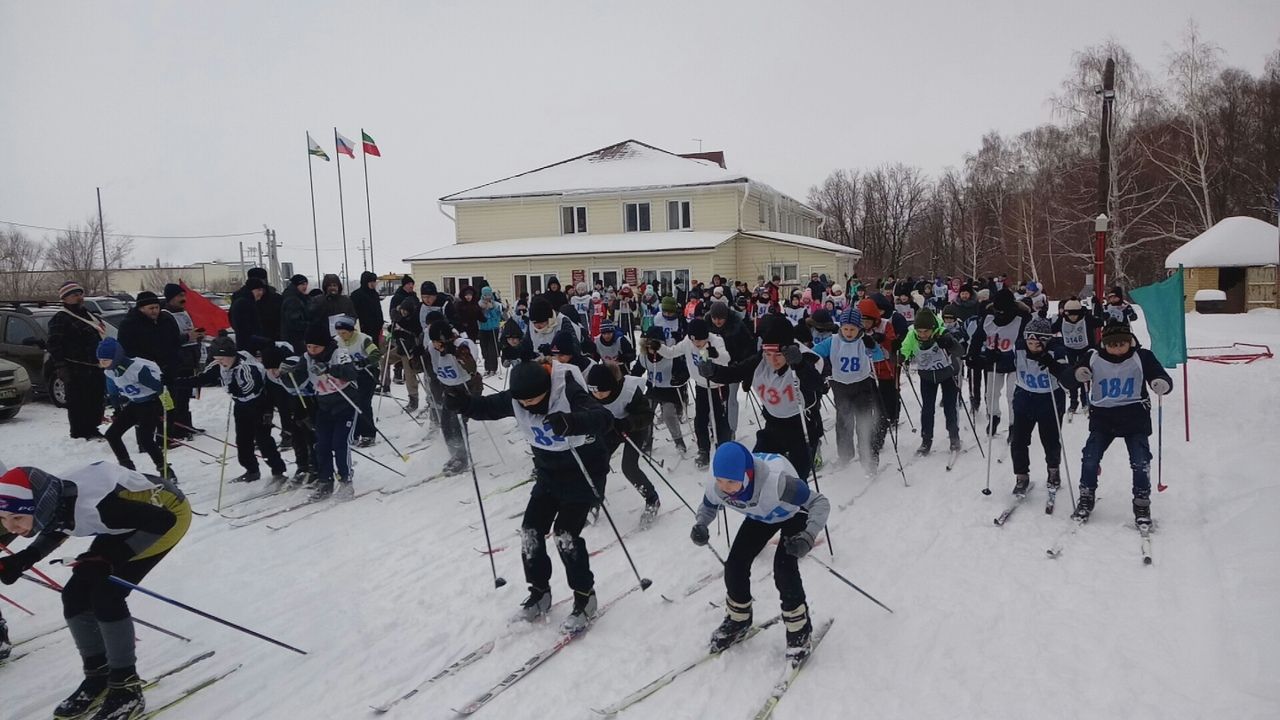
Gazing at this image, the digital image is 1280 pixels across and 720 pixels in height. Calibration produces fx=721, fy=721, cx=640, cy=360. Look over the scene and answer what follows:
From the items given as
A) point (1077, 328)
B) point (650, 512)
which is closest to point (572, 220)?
point (1077, 328)

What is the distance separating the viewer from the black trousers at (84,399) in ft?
32.3

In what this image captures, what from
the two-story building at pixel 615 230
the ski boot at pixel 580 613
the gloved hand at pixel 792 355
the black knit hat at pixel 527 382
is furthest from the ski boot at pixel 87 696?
the two-story building at pixel 615 230

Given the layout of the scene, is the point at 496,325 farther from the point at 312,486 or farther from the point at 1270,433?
the point at 1270,433

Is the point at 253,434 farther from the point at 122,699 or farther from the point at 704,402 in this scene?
the point at 704,402

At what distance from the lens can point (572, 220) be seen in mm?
32875

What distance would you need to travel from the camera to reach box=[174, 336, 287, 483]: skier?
314 inches

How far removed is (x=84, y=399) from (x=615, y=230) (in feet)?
79.0

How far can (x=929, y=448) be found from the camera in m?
8.88

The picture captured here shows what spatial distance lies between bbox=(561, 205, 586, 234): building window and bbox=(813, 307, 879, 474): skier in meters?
25.6

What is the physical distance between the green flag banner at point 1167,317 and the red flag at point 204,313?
11532 millimetres

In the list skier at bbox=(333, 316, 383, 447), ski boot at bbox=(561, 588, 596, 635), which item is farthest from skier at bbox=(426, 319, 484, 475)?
ski boot at bbox=(561, 588, 596, 635)

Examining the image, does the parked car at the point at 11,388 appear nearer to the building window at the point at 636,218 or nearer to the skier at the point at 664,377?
the skier at the point at 664,377

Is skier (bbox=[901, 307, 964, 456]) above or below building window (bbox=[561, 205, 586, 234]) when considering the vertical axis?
below

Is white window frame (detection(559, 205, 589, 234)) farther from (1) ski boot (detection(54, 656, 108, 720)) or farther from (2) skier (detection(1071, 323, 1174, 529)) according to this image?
(1) ski boot (detection(54, 656, 108, 720))
